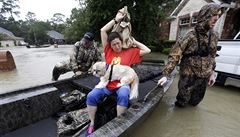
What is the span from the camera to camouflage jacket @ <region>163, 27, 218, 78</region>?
2.41 meters

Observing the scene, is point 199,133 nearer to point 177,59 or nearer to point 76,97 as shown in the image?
point 177,59

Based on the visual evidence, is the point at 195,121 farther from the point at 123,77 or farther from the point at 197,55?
the point at 123,77

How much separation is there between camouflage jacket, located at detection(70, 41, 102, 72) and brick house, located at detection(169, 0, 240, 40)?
8.33 meters

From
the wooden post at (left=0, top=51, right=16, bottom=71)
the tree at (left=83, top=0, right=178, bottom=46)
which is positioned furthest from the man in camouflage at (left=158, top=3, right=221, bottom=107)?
the wooden post at (left=0, top=51, right=16, bottom=71)

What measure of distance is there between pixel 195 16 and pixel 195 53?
10813 millimetres

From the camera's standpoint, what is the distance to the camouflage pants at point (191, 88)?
103 inches

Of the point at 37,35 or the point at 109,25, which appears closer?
the point at 109,25

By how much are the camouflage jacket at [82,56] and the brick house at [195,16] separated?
8330 mm

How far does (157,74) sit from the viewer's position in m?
3.64

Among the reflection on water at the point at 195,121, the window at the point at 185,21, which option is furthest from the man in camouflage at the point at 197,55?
the window at the point at 185,21

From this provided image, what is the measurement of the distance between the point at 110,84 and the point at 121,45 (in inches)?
20.7

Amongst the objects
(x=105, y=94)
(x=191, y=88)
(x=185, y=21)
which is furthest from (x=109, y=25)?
(x=185, y=21)

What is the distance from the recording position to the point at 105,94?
6.79ft

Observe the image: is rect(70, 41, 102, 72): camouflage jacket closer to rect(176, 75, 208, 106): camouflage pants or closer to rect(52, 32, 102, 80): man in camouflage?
rect(52, 32, 102, 80): man in camouflage
